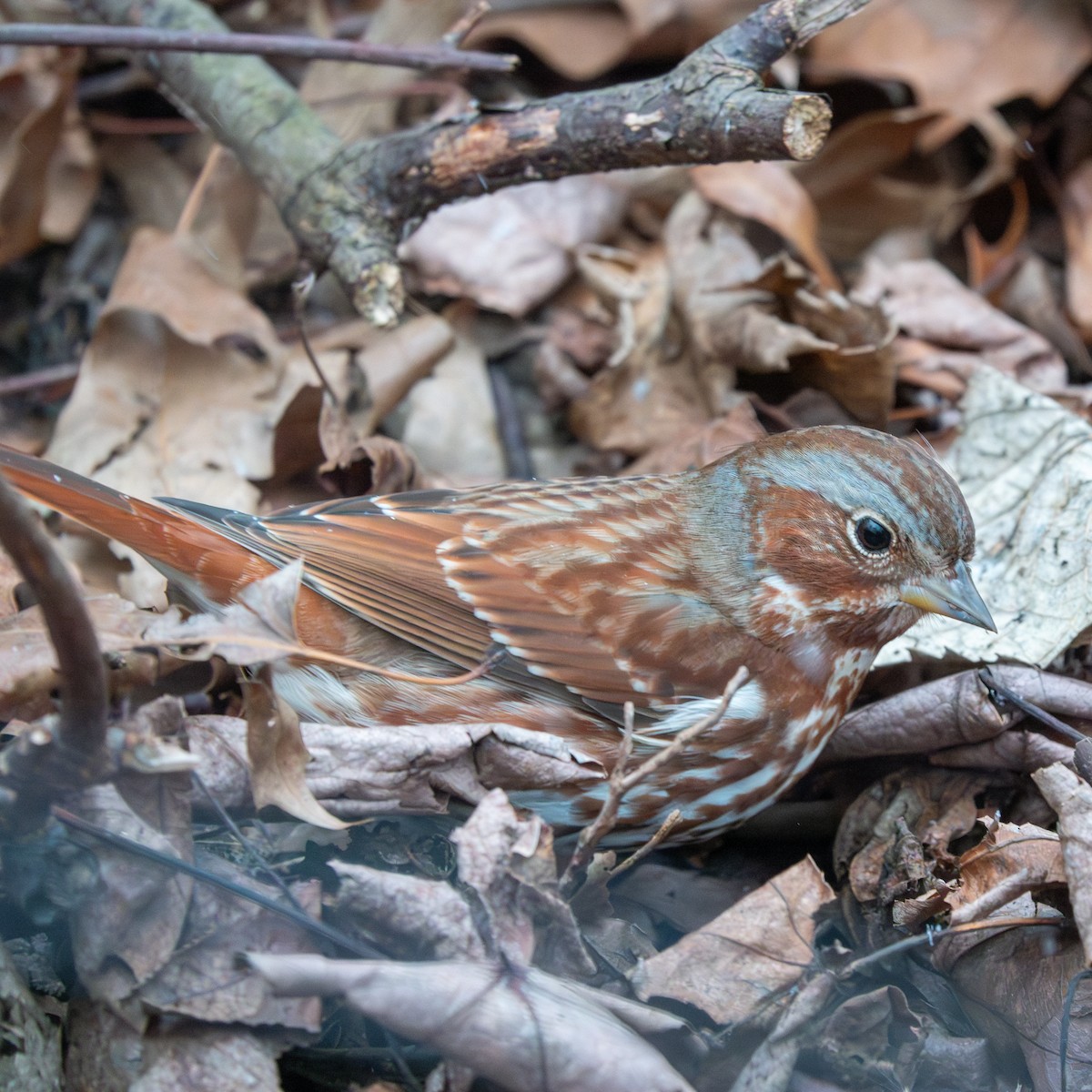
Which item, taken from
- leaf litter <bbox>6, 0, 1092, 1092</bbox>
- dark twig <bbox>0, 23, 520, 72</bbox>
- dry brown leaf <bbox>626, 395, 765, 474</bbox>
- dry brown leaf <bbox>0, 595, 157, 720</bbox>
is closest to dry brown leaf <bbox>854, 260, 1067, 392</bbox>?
leaf litter <bbox>6, 0, 1092, 1092</bbox>

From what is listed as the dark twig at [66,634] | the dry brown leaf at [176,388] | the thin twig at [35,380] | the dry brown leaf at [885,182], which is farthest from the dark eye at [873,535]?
the thin twig at [35,380]

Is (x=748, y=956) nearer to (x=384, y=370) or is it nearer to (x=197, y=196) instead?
(x=384, y=370)

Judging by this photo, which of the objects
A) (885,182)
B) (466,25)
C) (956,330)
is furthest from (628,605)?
(885,182)

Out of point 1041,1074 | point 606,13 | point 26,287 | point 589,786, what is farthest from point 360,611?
point 606,13

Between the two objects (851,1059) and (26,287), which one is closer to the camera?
(851,1059)

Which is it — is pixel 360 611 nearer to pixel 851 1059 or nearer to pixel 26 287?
pixel 851 1059

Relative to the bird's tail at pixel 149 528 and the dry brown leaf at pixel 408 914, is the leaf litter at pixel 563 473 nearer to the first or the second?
the dry brown leaf at pixel 408 914

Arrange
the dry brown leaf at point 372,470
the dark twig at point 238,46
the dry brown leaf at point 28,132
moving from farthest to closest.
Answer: the dry brown leaf at point 28,132, the dry brown leaf at point 372,470, the dark twig at point 238,46
